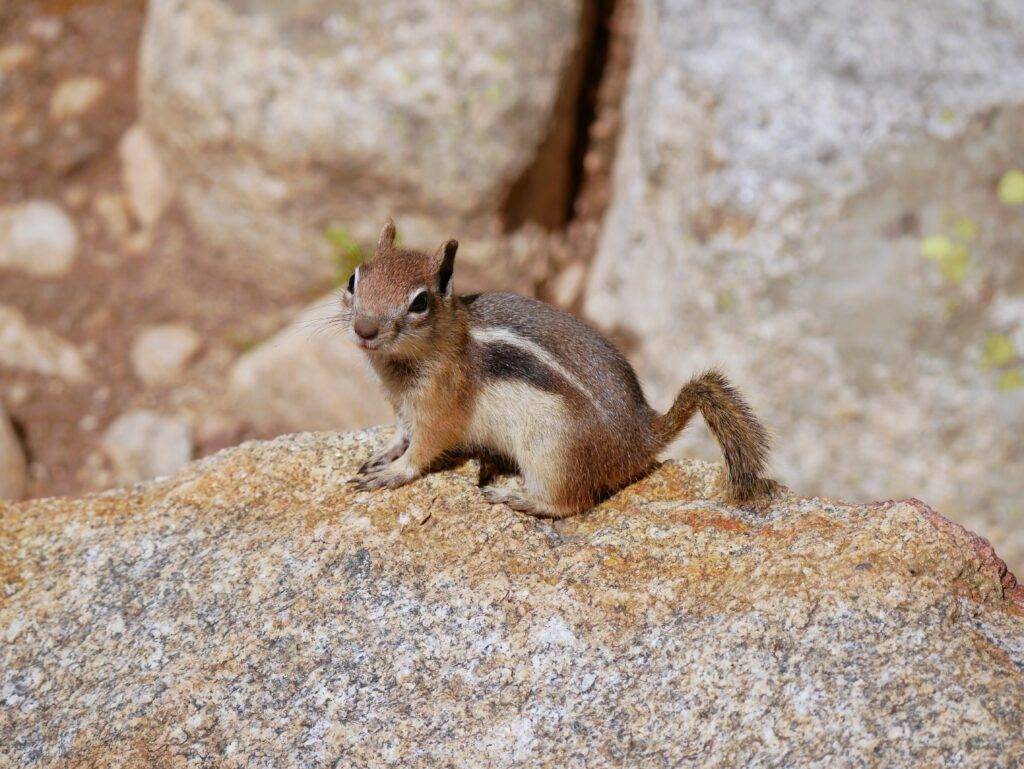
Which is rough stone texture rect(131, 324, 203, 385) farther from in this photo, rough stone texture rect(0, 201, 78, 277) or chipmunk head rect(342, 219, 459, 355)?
chipmunk head rect(342, 219, 459, 355)

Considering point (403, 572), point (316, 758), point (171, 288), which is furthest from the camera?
point (171, 288)

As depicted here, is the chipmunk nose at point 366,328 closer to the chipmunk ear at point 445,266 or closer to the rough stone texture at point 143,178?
the chipmunk ear at point 445,266

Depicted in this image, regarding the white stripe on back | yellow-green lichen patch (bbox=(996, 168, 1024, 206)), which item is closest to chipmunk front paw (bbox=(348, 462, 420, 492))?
the white stripe on back

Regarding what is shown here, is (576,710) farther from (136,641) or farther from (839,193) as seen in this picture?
(839,193)

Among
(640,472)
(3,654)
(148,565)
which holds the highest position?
(640,472)

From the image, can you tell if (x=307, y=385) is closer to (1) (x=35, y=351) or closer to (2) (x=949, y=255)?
(1) (x=35, y=351)

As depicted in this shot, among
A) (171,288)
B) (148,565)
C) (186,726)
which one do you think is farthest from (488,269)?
(186,726)
